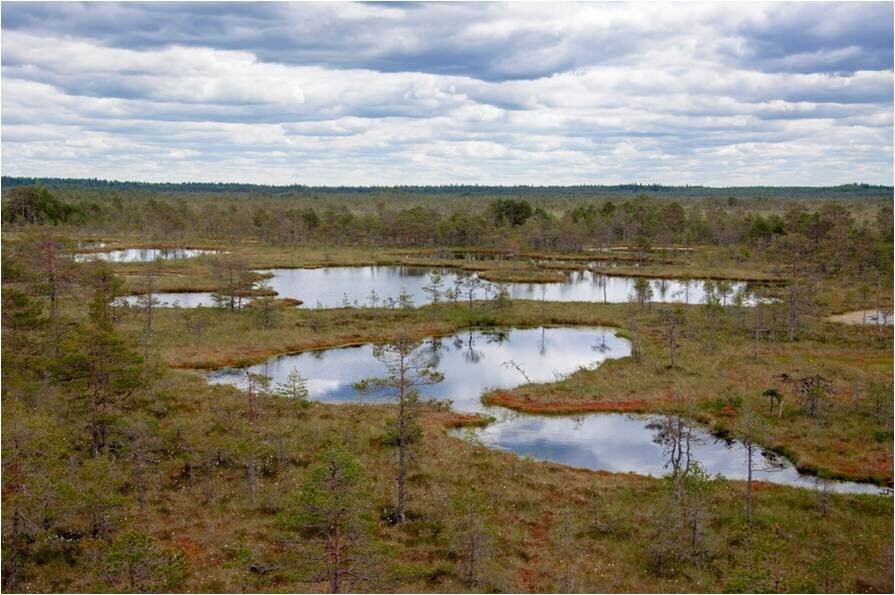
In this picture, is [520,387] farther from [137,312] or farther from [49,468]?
[137,312]

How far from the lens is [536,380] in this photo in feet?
151

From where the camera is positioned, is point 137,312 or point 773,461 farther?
point 137,312

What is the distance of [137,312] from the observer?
62.7 m

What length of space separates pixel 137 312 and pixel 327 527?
2044 inches

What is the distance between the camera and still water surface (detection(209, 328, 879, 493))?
33.2 m

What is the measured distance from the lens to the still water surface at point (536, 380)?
33219 mm

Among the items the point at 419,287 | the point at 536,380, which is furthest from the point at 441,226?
the point at 536,380

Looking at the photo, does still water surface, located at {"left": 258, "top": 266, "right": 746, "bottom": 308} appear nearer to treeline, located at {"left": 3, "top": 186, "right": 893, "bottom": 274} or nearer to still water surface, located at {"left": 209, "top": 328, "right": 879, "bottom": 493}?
still water surface, located at {"left": 209, "top": 328, "right": 879, "bottom": 493}

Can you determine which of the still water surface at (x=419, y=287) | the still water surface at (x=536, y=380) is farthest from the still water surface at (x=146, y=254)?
the still water surface at (x=536, y=380)

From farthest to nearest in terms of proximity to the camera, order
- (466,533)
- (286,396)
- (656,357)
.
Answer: (656,357) → (286,396) → (466,533)

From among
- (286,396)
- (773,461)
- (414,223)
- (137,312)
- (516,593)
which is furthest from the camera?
(414,223)

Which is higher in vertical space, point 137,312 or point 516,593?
point 137,312

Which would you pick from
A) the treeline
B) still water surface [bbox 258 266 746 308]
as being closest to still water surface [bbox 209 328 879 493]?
still water surface [bbox 258 266 746 308]

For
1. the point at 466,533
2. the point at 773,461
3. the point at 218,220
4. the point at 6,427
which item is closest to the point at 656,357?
the point at 773,461
